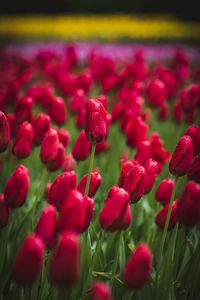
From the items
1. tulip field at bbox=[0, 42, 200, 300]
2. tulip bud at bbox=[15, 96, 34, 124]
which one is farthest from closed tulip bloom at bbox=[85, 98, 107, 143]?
tulip bud at bbox=[15, 96, 34, 124]

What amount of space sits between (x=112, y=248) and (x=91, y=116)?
1.84 ft

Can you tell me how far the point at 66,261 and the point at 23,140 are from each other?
0.65 m

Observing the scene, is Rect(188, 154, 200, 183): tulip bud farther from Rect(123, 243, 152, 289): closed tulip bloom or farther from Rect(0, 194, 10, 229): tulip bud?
Rect(0, 194, 10, 229): tulip bud

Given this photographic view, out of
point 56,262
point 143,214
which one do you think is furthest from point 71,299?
point 143,214

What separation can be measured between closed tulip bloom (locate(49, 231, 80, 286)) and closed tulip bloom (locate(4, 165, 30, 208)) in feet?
1.07

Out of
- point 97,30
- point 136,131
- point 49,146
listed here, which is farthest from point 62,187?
point 97,30

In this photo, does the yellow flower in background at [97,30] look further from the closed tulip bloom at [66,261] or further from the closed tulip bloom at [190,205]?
the closed tulip bloom at [66,261]

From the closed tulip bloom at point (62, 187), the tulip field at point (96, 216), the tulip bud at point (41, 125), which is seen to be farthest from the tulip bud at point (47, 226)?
the tulip bud at point (41, 125)

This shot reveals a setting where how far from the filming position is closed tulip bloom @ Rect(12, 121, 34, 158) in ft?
3.67

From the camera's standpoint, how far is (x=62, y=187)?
830mm

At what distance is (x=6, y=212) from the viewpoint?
0.85 meters

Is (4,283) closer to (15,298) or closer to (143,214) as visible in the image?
(15,298)

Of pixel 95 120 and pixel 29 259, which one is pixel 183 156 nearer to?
pixel 95 120

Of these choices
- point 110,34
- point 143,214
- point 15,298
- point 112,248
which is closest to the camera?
point 15,298
